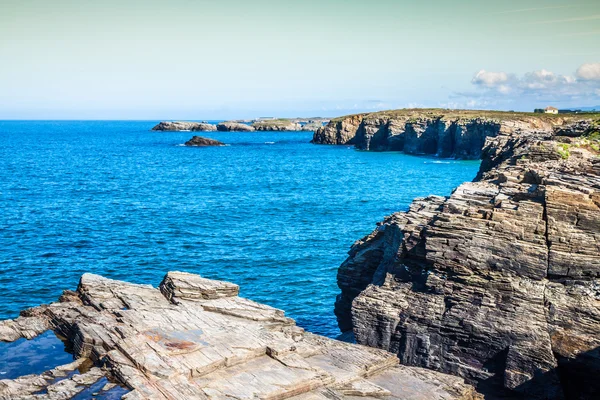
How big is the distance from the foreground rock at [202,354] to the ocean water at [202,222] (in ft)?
33.4

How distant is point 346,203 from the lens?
248 feet

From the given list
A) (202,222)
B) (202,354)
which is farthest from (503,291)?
(202,222)

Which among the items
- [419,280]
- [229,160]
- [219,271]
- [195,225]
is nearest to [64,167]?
[229,160]

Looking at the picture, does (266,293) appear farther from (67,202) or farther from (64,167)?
(64,167)

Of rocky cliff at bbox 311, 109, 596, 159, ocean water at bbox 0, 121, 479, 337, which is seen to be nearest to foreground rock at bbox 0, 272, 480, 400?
ocean water at bbox 0, 121, 479, 337

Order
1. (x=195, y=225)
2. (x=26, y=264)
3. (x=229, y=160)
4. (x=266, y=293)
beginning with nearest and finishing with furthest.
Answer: (x=266, y=293)
(x=26, y=264)
(x=195, y=225)
(x=229, y=160)

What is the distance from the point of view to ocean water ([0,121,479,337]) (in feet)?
136

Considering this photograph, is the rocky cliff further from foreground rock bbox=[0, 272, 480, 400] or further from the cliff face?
foreground rock bbox=[0, 272, 480, 400]

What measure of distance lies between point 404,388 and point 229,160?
126 meters

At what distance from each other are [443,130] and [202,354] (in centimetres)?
13935

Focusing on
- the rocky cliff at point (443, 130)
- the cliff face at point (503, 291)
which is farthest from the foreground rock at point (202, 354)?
the rocky cliff at point (443, 130)

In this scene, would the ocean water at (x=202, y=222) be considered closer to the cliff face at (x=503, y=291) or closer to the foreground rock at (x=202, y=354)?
the cliff face at (x=503, y=291)

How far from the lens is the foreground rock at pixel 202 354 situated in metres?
18.5

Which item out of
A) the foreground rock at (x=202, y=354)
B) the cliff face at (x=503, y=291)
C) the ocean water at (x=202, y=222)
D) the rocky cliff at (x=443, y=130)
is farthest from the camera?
the rocky cliff at (x=443, y=130)
